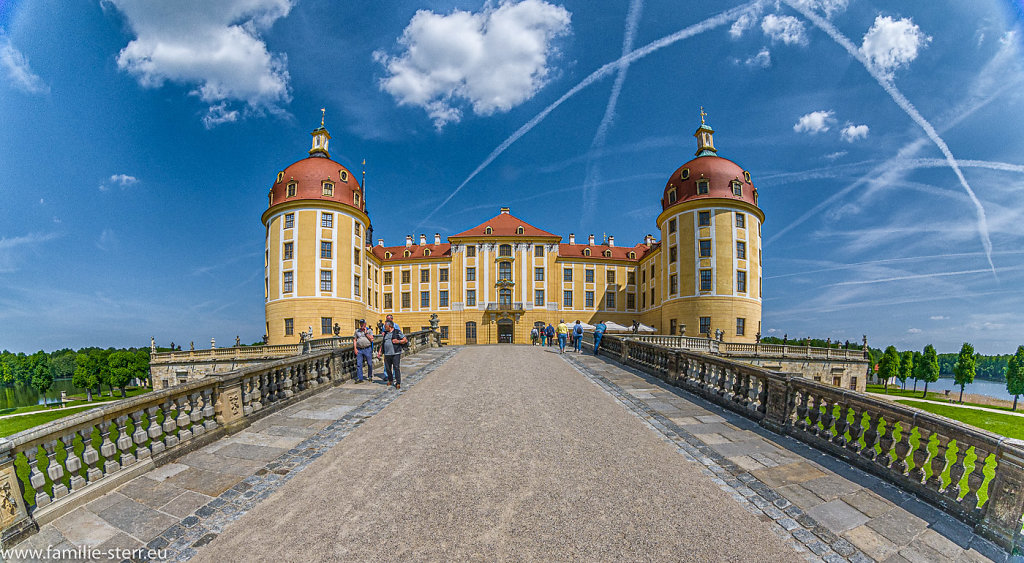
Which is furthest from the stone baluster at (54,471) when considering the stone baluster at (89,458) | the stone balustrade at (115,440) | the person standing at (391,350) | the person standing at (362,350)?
the person standing at (362,350)

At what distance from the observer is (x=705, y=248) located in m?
28.9

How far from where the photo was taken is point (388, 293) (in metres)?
39.5

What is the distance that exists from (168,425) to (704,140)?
40.8 metres

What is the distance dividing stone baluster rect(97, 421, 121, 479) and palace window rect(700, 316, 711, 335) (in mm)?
30501

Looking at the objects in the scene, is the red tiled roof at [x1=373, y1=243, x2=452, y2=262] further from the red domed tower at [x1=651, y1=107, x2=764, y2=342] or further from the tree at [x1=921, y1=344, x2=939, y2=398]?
the tree at [x1=921, y1=344, x2=939, y2=398]

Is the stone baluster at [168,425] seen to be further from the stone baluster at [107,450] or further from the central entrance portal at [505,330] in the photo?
the central entrance portal at [505,330]

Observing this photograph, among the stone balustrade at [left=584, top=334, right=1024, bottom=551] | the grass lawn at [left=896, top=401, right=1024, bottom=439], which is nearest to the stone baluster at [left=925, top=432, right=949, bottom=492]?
the stone balustrade at [left=584, top=334, right=1024, bottom=551]

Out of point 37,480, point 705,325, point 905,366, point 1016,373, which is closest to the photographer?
point 37,480

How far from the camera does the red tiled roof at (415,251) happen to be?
128 feet

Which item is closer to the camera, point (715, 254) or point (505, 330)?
point (715, 254)

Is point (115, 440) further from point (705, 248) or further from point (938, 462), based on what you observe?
point (705, 248)

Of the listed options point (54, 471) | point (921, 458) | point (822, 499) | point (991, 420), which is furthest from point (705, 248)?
point (54, 471)

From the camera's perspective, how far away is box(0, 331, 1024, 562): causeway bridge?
2.89 meters

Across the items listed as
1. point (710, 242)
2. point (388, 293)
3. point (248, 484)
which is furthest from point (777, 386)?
point (388, 293)
